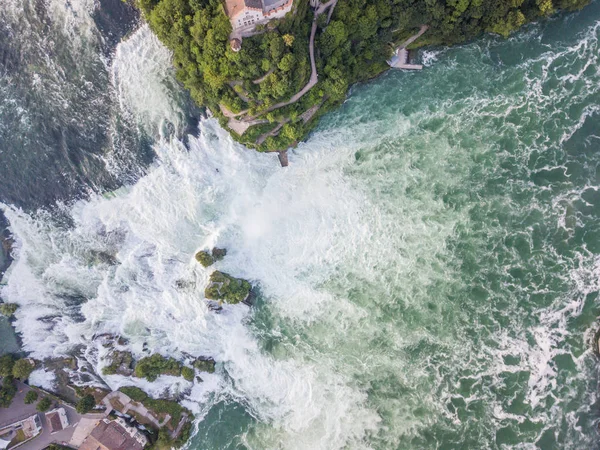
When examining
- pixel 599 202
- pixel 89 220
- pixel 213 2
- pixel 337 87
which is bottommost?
pixel 599 202

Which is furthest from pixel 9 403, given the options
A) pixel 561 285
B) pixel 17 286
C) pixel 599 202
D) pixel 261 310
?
pixel 599 202

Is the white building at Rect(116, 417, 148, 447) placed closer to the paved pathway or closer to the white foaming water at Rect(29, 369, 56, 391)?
the white foaming water at Rect(29, 369, 56, 391)

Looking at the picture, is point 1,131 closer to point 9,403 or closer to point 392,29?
point 9,403

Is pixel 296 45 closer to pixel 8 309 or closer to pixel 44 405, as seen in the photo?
pixel 8 309

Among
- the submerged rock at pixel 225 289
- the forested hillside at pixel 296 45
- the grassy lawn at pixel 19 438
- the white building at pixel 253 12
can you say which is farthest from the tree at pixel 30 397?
the white building at pixel 253 12

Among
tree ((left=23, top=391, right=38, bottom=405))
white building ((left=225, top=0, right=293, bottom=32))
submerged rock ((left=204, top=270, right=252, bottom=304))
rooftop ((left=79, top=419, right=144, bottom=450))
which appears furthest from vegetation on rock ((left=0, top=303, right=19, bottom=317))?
white building ((left=225, top=0, right=293, bottom=32))

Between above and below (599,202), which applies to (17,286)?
above

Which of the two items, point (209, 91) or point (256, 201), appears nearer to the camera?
point (209, 91)

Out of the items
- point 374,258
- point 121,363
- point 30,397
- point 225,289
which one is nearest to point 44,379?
point 30,397
